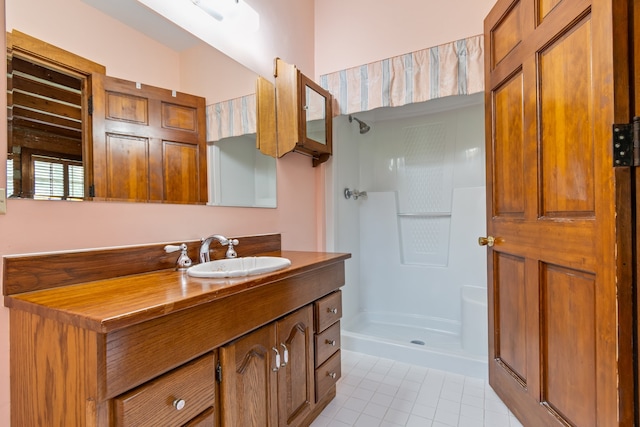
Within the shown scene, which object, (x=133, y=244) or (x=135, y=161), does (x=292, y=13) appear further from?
(x=133, y=244)

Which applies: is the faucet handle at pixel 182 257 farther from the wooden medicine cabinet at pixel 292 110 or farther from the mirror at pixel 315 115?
the mirror at pixel 315 115

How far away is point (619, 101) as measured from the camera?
887mm

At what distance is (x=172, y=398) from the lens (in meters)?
0.78

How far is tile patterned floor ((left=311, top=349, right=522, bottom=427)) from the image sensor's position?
1.50 m

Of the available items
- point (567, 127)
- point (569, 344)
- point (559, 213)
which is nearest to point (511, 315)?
point (569, 344)

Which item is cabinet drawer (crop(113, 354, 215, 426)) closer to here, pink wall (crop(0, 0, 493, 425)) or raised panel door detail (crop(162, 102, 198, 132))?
pink wall (crop(0, 0, 493, 425))

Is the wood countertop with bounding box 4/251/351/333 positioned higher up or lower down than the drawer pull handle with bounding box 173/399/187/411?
higher up

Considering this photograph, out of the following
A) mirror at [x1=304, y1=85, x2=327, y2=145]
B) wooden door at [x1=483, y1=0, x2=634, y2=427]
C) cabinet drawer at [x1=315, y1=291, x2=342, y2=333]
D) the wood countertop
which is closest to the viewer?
the wood countertop

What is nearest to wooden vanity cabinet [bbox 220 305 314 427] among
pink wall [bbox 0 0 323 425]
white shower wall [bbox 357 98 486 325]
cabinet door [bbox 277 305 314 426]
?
cabinet door [bbox 277 305 314 426]

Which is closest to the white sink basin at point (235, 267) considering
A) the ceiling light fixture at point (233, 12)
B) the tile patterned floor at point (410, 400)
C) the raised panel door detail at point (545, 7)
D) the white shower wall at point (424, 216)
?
the tile patterned floor at point (410, 400)

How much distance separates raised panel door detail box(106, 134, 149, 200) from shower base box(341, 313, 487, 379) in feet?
5.81

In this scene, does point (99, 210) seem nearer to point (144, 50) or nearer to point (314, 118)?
point (144, 50)

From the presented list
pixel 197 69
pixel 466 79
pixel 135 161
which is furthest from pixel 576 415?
pixel 197 69

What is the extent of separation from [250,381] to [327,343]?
1.86ft
